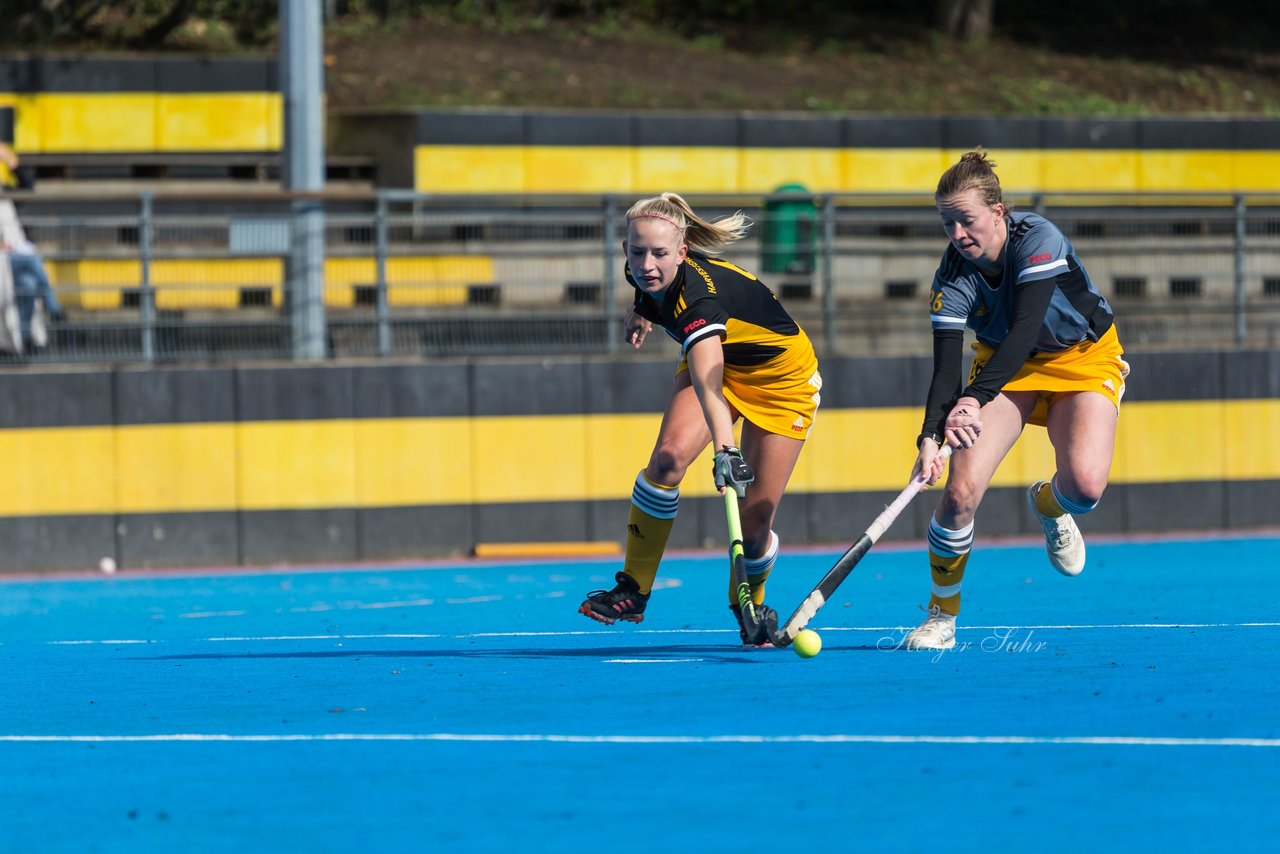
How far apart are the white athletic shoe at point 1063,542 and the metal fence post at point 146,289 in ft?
23.9

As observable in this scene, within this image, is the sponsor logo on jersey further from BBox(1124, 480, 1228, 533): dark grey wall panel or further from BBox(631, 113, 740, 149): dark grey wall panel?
BBox(631, 113, 740, 149): dark grey wall panel

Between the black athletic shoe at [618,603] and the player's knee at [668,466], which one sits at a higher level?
the player's knee at [668,466]

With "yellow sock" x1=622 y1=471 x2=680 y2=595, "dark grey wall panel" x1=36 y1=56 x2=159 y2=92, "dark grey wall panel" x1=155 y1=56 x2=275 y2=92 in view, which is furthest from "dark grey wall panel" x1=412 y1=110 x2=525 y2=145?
"yellow sock" x1=622 y1=471 x2=680 y2=595

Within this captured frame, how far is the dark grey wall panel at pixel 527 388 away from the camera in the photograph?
571 inches

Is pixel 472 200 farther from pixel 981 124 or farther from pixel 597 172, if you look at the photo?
pixel 981 124

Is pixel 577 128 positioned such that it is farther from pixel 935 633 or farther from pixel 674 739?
pixel 674 739

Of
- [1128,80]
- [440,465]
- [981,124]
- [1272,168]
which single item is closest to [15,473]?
[440,465]

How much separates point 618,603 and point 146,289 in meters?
6.89

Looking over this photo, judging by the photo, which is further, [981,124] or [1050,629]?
[981,124]

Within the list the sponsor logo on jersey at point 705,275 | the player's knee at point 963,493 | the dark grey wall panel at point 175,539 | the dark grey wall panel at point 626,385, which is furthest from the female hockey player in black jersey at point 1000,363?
the dark grey wall panel at point 175,539

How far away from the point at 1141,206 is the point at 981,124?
433 centimetres

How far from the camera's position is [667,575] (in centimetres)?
1323

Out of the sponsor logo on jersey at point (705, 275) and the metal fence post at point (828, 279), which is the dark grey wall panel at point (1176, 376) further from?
the sponsor logo on jersey at point (705, 275)

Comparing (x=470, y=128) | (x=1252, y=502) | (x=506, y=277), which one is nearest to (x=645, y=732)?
(x=506, y=277)
